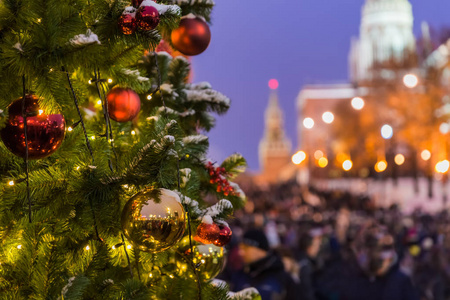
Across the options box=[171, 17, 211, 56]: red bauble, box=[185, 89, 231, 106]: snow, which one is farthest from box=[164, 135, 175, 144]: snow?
box=[185, 89, 231, 106]: snow

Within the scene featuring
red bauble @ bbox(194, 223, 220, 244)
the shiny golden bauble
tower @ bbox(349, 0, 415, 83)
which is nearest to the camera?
red bauble @ bbox(194, 223, 220, 244)

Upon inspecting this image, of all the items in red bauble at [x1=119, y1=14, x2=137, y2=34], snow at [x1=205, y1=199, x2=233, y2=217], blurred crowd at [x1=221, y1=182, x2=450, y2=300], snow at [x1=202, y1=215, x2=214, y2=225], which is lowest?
blurred crowd at [x1=221, y1=182, x2=450, y2=300]

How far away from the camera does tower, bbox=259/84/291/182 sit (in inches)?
4921

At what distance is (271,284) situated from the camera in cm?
580

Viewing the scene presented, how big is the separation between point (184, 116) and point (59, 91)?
4.01 feet

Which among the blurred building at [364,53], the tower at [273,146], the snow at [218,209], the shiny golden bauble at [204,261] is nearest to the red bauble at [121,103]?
the snow at [218,209]

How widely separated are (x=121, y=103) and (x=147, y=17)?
656 millimetres

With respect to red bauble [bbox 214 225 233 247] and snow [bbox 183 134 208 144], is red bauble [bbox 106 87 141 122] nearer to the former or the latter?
snow [bbox 183 134 208 144]

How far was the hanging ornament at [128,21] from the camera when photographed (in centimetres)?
229

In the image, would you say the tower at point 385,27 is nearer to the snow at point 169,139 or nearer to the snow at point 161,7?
the snow at point 161,7

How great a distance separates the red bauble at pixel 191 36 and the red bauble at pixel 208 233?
0.87 meters

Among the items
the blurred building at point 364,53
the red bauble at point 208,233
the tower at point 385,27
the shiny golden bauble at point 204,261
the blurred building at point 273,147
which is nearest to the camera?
the red bauble at point 208,233

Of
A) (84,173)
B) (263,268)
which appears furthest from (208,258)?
(263,268)

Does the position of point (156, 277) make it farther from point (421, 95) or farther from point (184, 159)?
point (421, 95)
